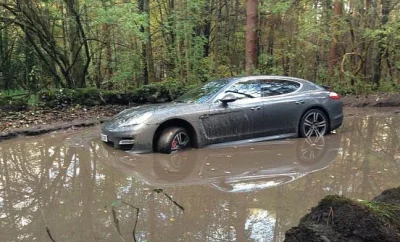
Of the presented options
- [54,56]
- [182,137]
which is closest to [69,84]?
[54,56]

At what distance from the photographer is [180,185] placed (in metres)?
5.31

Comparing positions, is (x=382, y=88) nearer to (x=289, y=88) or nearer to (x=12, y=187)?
(x=289, y=88)

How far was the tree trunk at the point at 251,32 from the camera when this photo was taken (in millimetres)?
13383

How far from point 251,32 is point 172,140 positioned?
7667 millimetres

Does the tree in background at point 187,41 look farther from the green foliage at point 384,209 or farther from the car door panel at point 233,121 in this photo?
the green foliage at point 384,209

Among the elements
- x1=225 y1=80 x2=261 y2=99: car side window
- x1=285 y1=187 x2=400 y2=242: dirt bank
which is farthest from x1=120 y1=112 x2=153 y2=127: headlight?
x1=285 y1=187 x2=400 y2=242: dirt bank

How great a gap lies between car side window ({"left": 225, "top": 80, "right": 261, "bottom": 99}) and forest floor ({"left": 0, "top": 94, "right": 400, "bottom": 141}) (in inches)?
170

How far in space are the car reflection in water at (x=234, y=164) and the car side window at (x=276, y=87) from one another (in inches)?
40.3

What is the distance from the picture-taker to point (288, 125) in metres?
8.09

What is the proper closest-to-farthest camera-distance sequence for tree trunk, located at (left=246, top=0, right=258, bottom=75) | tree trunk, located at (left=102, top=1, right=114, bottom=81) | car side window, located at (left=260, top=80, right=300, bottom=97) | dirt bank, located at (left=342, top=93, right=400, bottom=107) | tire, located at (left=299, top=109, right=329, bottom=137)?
car side window, located at (left=260, top=80, right=300, bottom=97)
tire, located at (left=299, top=109, right=329, bottom=137)
tree trunk, located at (left=246, top=0, right=258, bottom=75)
dirt bank, located at (left=342, top=93, right=400, bottom=107)
tree trunk, located at (left=102, top=1, right=114, bottom=81)

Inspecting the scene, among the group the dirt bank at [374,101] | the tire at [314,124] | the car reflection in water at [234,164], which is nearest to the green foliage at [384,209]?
the car reflection in water at [234,164]

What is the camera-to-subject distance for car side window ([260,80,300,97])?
798 cm

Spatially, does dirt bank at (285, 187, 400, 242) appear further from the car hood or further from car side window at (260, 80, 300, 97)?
car side window at (260, 80, 300, 97)

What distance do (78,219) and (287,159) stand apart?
381 centimetres
